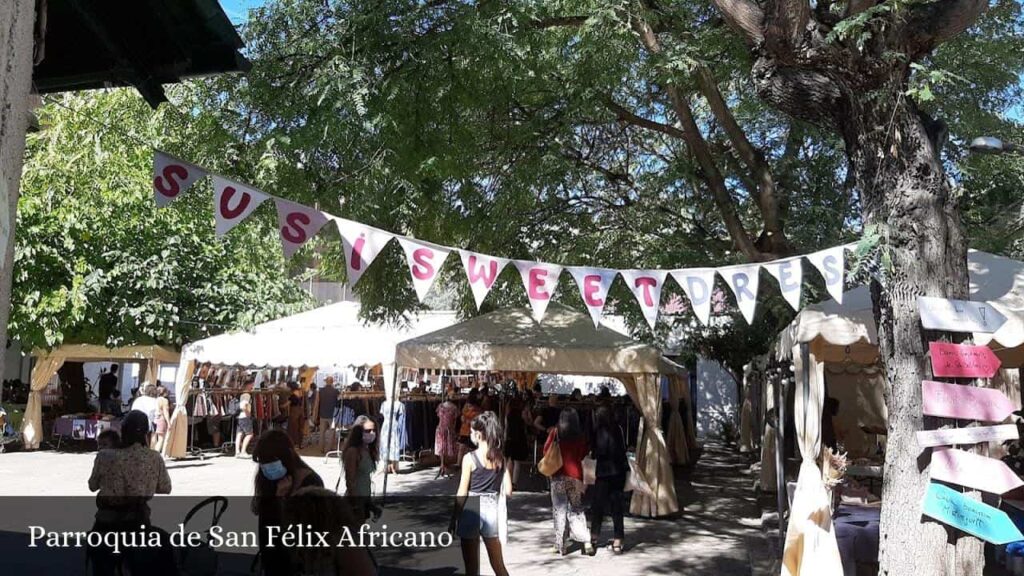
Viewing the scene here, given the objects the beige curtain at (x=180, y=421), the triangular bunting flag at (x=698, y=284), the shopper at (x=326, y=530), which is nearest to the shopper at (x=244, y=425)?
the beige curtain at (x=180, y=421)

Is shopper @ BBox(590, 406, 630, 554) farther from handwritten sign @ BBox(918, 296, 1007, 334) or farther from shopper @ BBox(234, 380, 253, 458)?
shopper @ BBox(234, 380, 253, 458)

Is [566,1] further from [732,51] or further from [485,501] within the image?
[485,501]

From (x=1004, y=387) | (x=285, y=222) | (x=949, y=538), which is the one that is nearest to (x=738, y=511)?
(x=1004, y=387)

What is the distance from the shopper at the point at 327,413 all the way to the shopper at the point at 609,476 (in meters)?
10.4

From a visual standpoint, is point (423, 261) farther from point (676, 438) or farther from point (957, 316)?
point (676, 438)

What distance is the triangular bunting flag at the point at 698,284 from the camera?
732 cm

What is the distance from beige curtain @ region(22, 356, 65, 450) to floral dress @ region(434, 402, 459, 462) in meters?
9.56

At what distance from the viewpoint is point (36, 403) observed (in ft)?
62.3

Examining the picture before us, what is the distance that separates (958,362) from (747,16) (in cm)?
288

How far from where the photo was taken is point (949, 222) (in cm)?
585

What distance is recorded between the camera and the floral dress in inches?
607

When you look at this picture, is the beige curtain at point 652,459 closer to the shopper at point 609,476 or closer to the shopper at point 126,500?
the shopper at point 609,476

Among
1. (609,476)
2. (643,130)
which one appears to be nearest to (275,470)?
(609,476)

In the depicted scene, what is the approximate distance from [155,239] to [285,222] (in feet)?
47.6
